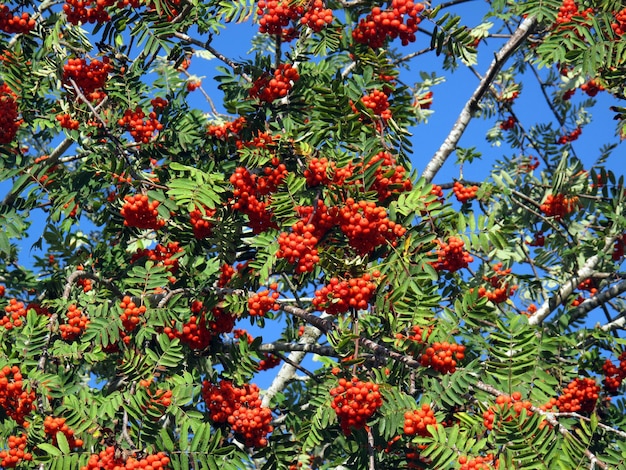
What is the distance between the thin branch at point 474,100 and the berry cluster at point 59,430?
438 cm

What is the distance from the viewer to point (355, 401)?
4727mm

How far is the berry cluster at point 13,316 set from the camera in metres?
6.21

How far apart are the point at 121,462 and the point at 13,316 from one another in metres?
2.09

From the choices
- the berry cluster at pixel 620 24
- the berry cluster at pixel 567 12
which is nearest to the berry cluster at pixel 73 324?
the berry cluster at pixel 567 12

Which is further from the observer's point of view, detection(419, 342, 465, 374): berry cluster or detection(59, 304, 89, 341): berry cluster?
detection(59, 304, 89, 341): berry cluster

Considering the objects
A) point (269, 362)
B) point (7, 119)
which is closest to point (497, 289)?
point (269, 362)

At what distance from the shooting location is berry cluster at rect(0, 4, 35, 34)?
681cm

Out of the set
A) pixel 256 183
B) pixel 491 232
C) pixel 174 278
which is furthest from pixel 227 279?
pixel 491 232

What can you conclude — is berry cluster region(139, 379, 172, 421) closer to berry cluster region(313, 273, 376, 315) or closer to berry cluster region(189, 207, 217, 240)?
berry cluster region(189, 207, 217, 240)

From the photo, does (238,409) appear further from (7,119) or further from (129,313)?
(7,119)

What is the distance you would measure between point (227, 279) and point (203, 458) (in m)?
1.50

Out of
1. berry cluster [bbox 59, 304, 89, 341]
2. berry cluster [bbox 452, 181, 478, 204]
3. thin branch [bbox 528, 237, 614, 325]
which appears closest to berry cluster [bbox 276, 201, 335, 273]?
berry cluster [bbox 59, 304, 89, 341]

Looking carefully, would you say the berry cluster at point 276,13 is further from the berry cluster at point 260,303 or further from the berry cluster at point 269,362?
the berry cluster at point 269,362

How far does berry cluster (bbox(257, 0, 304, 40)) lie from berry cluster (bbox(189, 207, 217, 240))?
4.40ft
